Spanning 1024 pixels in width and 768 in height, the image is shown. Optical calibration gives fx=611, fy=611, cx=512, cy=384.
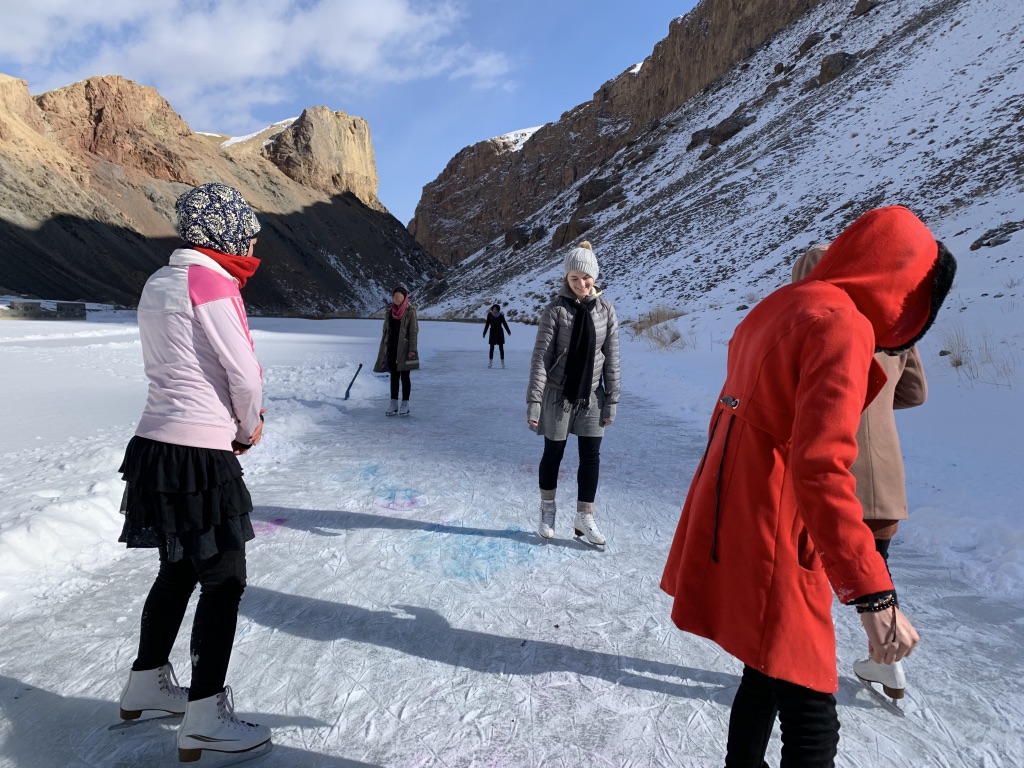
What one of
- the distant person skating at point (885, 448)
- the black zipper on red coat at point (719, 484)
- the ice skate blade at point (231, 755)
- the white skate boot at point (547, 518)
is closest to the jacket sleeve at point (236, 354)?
the ice skate blade at point (231, 755)

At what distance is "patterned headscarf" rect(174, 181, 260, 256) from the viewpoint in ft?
6.09

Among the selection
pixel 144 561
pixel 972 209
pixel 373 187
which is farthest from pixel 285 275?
pixel 144 561

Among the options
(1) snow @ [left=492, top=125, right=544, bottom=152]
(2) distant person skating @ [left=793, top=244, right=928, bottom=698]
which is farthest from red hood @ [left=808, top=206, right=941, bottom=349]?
(1) snow @ [left=492, top=125, right=544, bottom=152]

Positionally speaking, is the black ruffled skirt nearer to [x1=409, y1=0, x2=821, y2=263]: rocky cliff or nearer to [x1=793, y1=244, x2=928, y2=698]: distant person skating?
[x1=793, y1=244, x2=928, y2=698]: distant person skating

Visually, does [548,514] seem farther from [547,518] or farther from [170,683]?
[170,683]

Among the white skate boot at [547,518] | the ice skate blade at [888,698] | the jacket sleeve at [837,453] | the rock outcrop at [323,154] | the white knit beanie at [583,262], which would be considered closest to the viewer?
the jacket sleeve at [837,453]

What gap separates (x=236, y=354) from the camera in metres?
1.85

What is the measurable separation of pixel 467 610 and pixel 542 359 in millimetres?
1464

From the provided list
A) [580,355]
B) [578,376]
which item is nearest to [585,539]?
[578,376]

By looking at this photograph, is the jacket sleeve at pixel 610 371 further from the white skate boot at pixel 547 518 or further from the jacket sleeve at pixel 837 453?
the jacket sleeve at pixel 837 453

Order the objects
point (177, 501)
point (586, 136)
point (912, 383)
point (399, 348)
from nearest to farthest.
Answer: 1. point (177, 501)
2. point (912, 383)
3. point (399, 348)
4. point (586, 136)

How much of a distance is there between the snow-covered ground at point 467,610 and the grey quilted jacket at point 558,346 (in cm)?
99

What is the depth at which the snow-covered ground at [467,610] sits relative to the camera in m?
2.12

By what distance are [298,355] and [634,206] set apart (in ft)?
139
